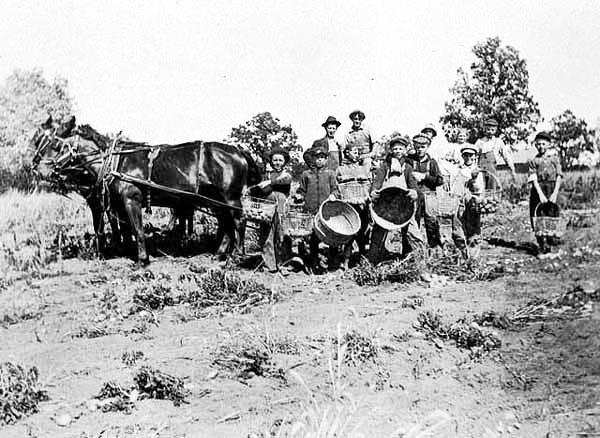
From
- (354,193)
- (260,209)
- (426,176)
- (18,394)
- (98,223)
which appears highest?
(426,176)

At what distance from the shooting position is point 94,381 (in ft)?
17.3

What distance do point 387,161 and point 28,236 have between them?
807 centimetres

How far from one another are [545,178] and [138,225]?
576cm

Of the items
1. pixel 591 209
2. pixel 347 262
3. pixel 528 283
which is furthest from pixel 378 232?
pixel 591 209

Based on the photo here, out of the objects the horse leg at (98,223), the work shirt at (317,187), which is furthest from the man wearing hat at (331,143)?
the horse leg at (98,223)

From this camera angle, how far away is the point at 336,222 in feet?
27.2

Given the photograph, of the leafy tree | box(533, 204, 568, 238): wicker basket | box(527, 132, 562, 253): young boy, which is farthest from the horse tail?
the leafy tree

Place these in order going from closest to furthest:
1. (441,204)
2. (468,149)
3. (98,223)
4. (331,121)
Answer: (441,204) → (468,149) → (331,121) → (98,223)

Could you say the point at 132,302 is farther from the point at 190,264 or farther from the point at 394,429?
the point at 394,429

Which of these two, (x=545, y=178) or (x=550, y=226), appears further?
(x=545, y=178)

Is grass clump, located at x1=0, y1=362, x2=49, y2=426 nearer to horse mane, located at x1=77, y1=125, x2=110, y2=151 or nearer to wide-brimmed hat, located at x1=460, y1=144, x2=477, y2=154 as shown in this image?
horse mane, located at x1=77, y1=125, x2=110, y2=151

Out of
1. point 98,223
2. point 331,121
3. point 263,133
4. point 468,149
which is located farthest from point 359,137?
point 263,133

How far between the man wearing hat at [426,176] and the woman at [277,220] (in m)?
1.66

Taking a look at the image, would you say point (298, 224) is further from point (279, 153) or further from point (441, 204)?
point (441, 204)
